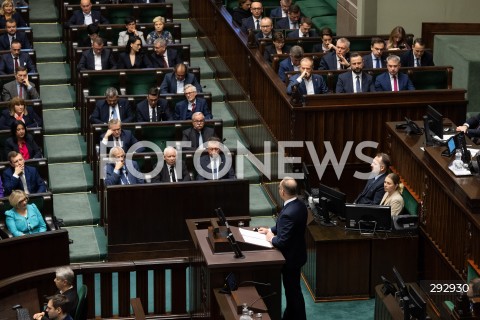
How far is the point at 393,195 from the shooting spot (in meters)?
8.27

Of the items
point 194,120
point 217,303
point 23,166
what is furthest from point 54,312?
point 194,120

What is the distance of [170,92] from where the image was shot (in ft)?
33.6

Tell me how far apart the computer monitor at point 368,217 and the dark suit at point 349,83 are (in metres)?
1.65

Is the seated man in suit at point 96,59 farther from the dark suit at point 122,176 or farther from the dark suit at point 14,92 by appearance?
the dark suit at point 122,176

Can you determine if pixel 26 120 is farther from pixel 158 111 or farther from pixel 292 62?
pixel 292 62

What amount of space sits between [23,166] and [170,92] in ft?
6.48

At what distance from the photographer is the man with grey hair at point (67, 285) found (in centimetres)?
662

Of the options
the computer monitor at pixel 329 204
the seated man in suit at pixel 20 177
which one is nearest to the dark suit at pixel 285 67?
the computer monitor at pixel 329 204

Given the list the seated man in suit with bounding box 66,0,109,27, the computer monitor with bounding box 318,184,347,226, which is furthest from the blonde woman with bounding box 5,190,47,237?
the seated man in suit with bounding box 66,0,109,27

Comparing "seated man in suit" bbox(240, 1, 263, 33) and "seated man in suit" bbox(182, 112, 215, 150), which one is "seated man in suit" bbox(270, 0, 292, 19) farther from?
"seated man in suit" bbox(182, 112, 215, 150)

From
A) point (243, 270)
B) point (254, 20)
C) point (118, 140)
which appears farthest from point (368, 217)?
point (254, 20)

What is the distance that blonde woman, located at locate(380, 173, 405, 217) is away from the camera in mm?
8203

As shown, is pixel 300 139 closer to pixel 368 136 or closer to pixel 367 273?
pixel 368 136

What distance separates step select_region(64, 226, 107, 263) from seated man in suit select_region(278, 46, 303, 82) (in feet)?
6.96
